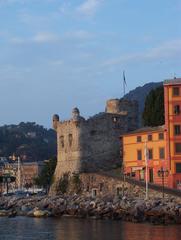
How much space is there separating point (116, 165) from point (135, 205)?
2580 centimetres

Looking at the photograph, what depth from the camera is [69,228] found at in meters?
62.2

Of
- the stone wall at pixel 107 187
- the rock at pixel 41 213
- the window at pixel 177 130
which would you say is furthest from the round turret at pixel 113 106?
the rock at pixel 41 213

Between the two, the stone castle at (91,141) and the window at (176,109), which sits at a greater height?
the window at (176,109)

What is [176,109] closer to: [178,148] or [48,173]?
[178,148]

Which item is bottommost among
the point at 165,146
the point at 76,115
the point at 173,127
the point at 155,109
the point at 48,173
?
the point at 48,173

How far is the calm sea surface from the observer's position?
2136 inches

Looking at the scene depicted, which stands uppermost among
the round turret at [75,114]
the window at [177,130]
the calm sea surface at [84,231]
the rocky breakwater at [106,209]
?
the round turret at [75,114]

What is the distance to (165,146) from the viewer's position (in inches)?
3285

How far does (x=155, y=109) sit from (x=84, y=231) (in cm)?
4107

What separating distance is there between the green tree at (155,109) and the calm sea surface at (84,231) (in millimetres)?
29312

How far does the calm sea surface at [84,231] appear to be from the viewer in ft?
178

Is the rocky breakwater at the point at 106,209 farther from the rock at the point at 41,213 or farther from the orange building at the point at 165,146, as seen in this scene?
the orange building at the point at 165,146

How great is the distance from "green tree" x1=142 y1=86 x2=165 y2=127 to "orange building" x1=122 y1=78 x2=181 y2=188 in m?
8.09

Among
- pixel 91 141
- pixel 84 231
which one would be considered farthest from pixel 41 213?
pixel 84 231
